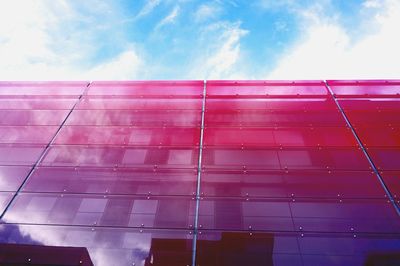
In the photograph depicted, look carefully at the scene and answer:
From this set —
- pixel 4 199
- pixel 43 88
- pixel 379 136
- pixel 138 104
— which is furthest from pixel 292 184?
pixel 43 88

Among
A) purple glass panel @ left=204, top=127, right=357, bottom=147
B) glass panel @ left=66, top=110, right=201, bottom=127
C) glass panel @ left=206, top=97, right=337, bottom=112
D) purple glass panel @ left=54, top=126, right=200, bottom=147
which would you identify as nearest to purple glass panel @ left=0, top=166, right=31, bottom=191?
purple glass panel @ left=54, top=126, right=200, bottom=147

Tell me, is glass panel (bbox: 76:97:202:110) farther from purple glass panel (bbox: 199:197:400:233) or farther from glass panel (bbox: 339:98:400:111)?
glass panel (bbox: 339:98:400:111)

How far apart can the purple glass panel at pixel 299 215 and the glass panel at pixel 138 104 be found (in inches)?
152

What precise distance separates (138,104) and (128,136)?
157 centimetres

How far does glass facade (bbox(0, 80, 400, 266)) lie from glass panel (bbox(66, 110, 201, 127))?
5 centimetres

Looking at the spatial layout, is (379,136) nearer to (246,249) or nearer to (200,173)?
(200,173)

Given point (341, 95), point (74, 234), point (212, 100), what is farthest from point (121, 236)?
point (341, 95)

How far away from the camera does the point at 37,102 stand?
1004cm

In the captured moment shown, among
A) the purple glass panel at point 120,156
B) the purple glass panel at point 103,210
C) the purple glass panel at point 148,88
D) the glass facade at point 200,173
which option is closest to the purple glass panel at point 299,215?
the glass facade at point 200,173

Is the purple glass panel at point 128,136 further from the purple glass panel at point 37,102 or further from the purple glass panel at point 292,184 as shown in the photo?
the purple glass panel at point 292,184

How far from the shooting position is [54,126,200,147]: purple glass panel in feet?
27.7

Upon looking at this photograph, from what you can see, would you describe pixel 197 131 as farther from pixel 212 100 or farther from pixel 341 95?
pixel 341 95

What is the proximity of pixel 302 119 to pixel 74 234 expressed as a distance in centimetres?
622

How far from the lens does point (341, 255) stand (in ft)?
18.3
